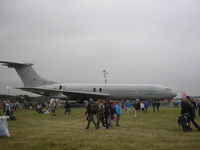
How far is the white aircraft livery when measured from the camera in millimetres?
40656

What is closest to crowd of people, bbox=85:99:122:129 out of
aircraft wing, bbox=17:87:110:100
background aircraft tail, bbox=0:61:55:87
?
aircraft wing, bbox=17:87:110:100

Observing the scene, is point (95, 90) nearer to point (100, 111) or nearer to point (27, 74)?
point (27, 74)

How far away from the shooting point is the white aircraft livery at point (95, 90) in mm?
40656

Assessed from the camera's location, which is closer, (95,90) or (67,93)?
(67,93)

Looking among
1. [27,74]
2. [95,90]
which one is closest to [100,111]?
[95,90]

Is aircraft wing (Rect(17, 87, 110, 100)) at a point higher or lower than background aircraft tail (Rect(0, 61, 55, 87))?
lower

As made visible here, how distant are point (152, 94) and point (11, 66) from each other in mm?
23297

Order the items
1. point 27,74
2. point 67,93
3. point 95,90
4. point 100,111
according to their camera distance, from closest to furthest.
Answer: point 100,111 → point 67,93 → point 27,74 → point 95,90

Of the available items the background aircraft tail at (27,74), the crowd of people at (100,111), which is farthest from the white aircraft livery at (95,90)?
the crowd of people at (100,111)

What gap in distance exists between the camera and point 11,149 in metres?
7.98

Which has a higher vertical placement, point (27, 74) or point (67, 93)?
point (27, 74)

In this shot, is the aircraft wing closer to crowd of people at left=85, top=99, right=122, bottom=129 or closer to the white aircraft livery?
the white aircraft livery

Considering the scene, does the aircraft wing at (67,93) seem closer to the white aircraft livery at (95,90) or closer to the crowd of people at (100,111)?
the white aircraft livery at (95,90)

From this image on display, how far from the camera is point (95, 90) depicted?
42312mm
